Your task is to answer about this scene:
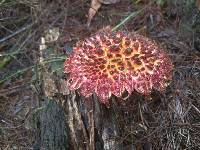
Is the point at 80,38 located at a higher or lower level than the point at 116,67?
higher

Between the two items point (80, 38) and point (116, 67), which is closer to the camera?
point (116, 67)

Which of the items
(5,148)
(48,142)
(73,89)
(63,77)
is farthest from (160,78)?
(5,148)

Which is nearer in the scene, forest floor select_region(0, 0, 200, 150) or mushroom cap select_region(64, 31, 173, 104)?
mushroom cap select_region(64, 31, 173, 104)

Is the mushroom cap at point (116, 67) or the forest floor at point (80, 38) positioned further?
the forest floor at point (80, 38)
